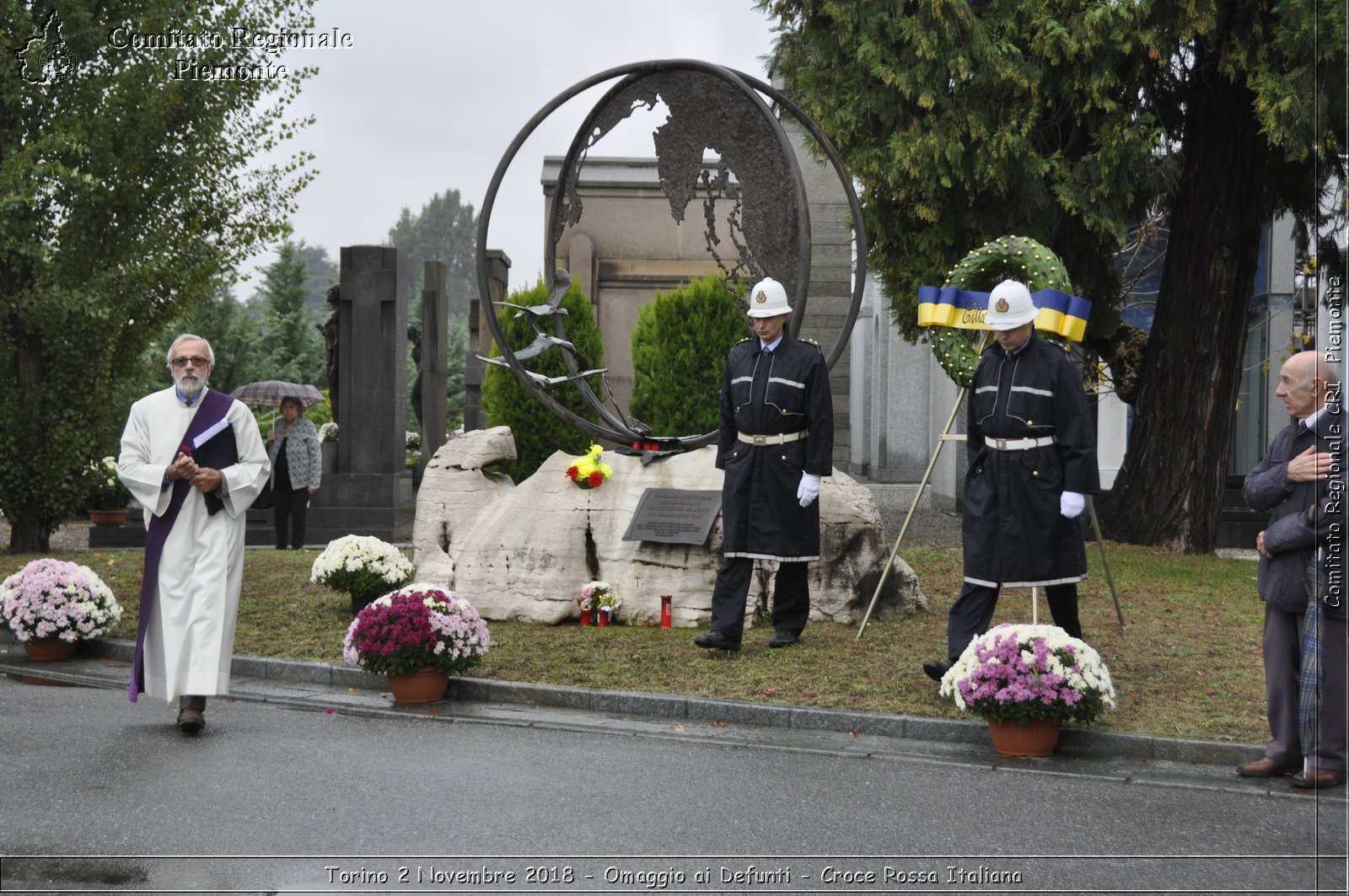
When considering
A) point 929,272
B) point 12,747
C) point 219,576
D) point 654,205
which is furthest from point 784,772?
point 654,205

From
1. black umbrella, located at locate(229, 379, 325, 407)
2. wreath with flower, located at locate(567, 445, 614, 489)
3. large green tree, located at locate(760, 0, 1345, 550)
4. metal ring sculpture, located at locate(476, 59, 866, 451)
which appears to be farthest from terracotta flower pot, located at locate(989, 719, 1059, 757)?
black umbrella, located at locate(229, 379, 325, 407)

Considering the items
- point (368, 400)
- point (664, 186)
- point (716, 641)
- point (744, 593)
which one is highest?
point (664, 186)

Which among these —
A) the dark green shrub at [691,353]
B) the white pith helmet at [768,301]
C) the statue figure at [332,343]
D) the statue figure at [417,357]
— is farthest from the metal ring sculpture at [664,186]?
the statue figure at [417,357]

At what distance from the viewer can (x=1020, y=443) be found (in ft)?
23.6

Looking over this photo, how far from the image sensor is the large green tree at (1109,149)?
12.8 meters

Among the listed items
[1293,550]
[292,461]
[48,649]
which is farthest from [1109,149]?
[48,649]

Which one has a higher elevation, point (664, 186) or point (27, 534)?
point (664, 186)

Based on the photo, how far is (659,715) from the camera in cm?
727

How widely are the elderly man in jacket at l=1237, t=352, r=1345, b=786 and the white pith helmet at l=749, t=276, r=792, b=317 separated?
3426mm

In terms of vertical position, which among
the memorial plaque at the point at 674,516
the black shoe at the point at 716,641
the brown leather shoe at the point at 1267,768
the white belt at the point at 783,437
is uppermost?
the white belt at the point at 783,437

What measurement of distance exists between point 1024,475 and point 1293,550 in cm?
178

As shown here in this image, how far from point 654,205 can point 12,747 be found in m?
18.5

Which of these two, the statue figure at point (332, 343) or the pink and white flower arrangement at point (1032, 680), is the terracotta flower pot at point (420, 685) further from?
the statue figure at point (332, 343)

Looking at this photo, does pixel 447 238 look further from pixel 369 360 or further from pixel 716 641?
pixel 716 641
